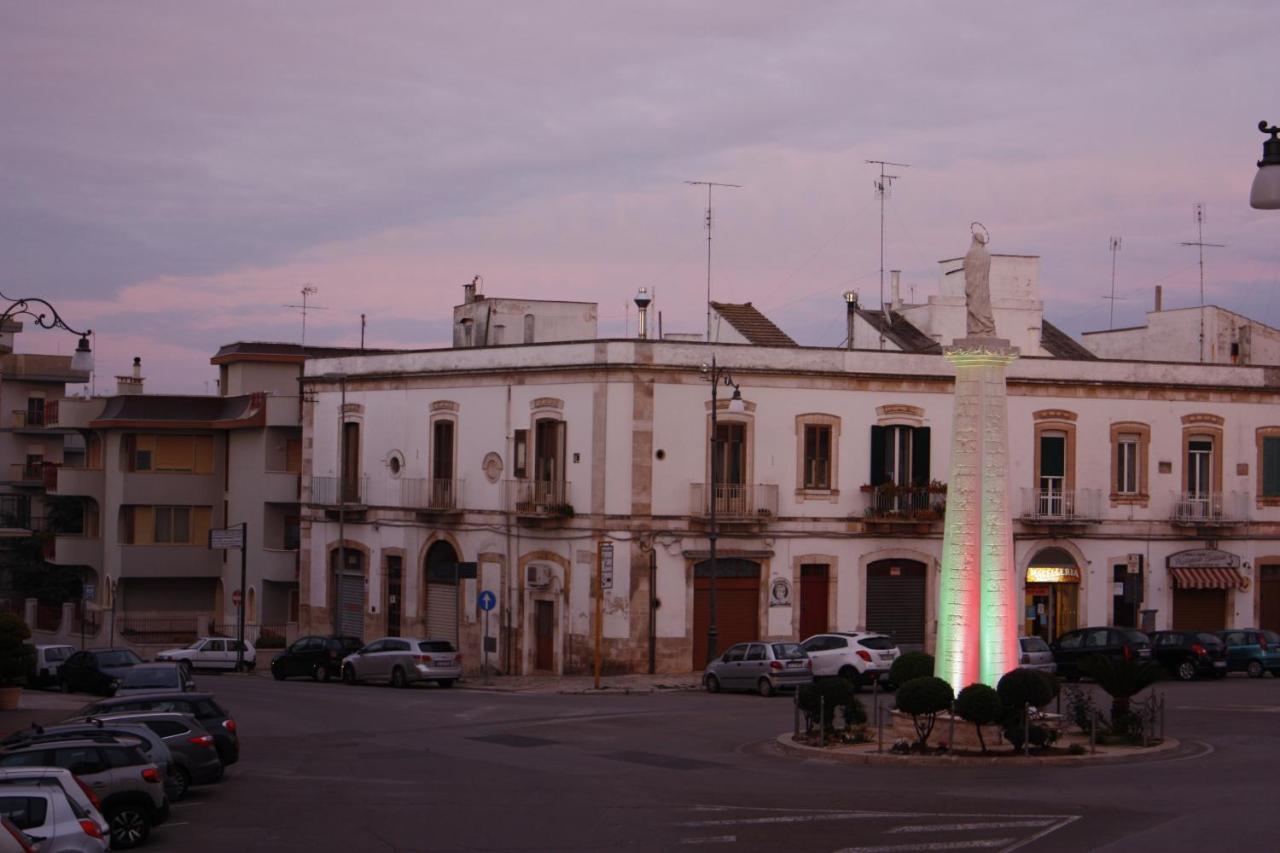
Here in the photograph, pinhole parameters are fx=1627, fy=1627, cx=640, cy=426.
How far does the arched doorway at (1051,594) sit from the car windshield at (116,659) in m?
25.5

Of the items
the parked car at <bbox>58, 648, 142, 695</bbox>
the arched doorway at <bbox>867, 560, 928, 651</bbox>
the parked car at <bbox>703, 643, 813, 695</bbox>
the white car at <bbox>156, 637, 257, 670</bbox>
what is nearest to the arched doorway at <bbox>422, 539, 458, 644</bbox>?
the white car at <bbox>156, 637, 257, 670</bbox>

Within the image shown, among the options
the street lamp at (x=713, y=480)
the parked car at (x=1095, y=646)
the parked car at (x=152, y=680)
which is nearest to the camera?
the parked car at (x=152, y=680)

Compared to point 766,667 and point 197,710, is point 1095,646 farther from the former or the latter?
point 197,710

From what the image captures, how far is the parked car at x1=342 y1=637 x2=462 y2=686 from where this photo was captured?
142 ft

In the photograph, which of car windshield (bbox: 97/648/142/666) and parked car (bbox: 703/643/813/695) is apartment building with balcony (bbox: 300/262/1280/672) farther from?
car windshield (bbox: 97/648/142/666)

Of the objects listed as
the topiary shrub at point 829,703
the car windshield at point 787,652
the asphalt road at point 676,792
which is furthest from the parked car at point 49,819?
the car windshield at point 787,652

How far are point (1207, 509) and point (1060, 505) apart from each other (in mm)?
4951

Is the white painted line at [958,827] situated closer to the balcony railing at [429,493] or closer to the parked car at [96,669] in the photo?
the parked car at [96,669]

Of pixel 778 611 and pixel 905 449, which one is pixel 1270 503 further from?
pixel 778 611

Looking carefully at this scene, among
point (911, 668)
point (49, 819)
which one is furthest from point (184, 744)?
point (911, 668)

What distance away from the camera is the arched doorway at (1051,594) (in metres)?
48.6

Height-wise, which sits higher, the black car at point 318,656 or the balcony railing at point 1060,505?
the balcony railing at point 1060,505

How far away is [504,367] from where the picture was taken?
157ft

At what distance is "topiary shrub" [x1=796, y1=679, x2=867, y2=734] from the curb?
2.43 ft
